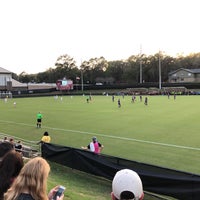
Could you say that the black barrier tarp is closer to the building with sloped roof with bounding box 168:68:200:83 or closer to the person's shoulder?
the person's shoulder

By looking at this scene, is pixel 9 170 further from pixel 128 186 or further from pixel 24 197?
pixel 128 186

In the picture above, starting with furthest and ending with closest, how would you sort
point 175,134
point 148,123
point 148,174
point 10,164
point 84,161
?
point 148,123
point 175,134
point 84,161
point 148,174
point 10,164

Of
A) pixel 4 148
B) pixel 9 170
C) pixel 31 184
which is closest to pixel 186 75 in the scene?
pixel 4 148

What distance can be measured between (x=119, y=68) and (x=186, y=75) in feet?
119

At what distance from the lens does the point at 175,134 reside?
20.3 m

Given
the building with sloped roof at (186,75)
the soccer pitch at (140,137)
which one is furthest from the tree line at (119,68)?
the soccer pitch at (140,137)

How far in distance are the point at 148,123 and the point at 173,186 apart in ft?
58.1

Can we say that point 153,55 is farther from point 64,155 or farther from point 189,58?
point 64,155

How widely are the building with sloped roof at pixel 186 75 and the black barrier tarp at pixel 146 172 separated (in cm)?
10575

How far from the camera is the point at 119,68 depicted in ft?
456

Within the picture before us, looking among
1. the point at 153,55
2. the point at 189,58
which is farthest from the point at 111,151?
the point at 189,58

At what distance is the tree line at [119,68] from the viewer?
411ft

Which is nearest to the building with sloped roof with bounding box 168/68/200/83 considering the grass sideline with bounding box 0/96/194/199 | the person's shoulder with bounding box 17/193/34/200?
the grass sideline with bounding box 0/96/194/199

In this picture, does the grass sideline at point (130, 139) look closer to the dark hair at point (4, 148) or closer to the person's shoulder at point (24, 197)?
the dark hair at point (4, 148)
